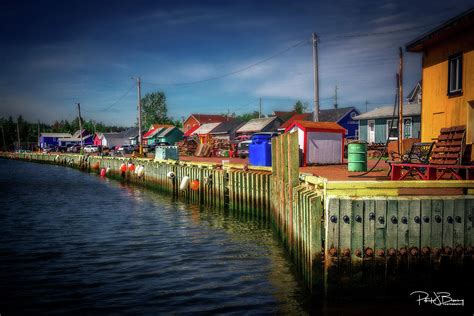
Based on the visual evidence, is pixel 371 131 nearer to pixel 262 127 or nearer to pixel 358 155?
pixel 262 127

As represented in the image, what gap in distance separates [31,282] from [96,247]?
10.9 feet

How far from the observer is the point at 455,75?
46.8ft

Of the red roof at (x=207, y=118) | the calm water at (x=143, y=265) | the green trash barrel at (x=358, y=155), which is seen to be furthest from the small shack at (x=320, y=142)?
the red roof at (x=207, y=118)

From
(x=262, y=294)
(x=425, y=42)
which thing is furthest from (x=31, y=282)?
(x=425, y=42)

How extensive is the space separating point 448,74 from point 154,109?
118 meters

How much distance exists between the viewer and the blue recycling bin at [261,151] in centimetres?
2092

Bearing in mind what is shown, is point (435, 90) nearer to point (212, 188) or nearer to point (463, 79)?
point (463, 79)

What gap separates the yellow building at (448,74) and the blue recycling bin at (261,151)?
767cm

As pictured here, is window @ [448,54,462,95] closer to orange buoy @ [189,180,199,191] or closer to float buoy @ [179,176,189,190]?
orange buoy @ [189,180,199,191]

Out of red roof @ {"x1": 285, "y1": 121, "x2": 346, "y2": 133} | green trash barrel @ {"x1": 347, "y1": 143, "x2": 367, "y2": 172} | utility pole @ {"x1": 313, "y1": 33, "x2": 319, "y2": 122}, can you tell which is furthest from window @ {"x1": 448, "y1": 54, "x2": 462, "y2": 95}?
utility pole @ {"x1": 313, "y1": 33, "x2": 319, "y2": 122}
